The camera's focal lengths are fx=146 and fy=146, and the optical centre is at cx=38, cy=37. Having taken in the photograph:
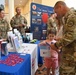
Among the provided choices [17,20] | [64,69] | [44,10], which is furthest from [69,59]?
[44,10]

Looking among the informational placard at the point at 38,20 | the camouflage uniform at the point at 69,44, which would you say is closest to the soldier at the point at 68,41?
the camouflage uniform at the point at 69,44

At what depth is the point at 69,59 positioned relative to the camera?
57.8 inches

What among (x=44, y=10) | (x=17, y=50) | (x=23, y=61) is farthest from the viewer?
(x=44, y=10)

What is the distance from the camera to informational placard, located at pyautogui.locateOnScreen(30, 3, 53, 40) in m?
5.24

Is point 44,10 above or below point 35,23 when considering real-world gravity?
above

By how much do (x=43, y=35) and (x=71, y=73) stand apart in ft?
13.6

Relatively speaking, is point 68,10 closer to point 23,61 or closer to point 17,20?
point 23,61

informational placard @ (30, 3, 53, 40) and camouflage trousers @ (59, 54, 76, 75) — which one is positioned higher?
informational placard @ (30, 3, 53, 40)

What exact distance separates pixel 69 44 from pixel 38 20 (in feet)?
13.2

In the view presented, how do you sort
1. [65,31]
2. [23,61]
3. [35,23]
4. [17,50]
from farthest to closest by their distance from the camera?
[35,23], [17,50], [23,61], [65,31]

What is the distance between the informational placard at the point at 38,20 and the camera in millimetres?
5242

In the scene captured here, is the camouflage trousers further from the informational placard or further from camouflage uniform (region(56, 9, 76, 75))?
the informational placard

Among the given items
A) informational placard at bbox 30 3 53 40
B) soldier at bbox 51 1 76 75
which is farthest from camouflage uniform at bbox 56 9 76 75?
informational placard at bbox 30 3 53 40

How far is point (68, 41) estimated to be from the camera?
1395 mm
